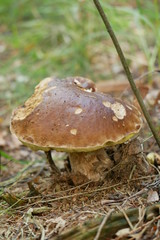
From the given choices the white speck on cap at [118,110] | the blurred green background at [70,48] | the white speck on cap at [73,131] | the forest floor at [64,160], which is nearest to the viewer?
the forest floor at [64,160]

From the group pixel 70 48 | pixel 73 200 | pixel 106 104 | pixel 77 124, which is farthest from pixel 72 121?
pixel 70 48

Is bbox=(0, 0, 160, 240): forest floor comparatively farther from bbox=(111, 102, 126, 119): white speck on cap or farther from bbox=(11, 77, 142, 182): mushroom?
bbox=(111, 102, 126, 119): white speck on cap

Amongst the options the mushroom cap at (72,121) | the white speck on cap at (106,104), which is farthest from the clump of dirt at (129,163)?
the white speck on cap at (106,104)

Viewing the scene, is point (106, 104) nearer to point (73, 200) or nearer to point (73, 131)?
point (73, 131)

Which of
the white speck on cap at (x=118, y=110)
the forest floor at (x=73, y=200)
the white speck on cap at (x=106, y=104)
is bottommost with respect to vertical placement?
the forest floor at (x=73, y=200)

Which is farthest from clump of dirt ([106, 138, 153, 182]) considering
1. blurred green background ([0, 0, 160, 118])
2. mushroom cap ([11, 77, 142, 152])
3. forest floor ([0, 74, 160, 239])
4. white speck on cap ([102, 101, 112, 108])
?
blurred green background ([0, 0, 160, 118])

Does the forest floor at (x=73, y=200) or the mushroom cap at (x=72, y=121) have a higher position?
the mushroom cap at (x=72, y=121)

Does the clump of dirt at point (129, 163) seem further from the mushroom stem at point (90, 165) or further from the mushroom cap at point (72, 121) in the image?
the mushroom cap at point (72, 121)
